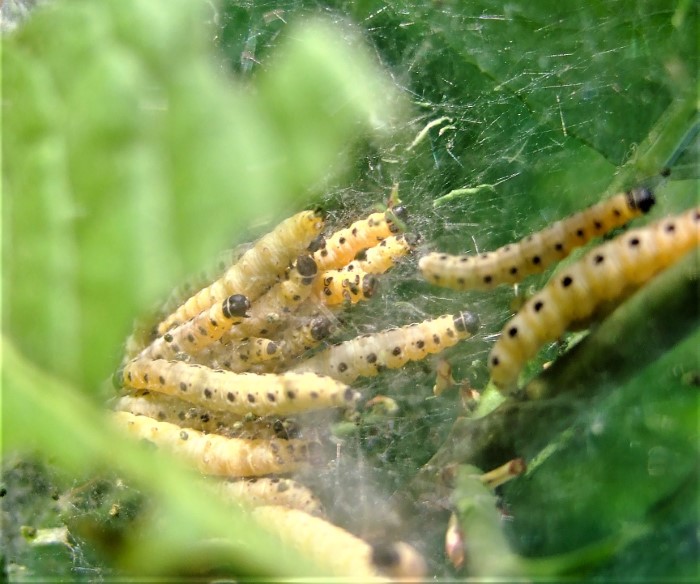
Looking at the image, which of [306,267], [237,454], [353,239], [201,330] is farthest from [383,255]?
[237,454]

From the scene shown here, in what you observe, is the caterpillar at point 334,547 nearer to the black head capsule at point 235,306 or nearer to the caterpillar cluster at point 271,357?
the caterpillar cluster at point 271,357

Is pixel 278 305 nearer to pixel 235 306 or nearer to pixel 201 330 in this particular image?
pixel 235 306

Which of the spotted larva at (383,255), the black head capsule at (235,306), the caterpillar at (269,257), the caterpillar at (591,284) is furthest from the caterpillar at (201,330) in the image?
the caterpillar at (591,284)

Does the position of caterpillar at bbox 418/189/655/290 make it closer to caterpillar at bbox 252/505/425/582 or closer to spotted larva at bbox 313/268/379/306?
spotted larva at bbox 313/268/379/306

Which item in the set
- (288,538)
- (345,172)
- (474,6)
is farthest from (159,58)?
(474,6)

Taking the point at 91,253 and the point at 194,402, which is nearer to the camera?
the point at 91,253

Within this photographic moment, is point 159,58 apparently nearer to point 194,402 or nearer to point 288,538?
point 288,538

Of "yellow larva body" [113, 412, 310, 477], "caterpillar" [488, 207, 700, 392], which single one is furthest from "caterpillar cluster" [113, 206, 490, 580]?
"caterpillar" [488, 207, 700, 392]

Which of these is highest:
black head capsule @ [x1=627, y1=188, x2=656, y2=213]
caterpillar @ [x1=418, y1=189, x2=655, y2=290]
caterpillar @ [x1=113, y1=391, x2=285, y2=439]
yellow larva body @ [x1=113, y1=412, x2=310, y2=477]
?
black head capsule @ [x1=627, y1=188, x2=656, y2=213]
